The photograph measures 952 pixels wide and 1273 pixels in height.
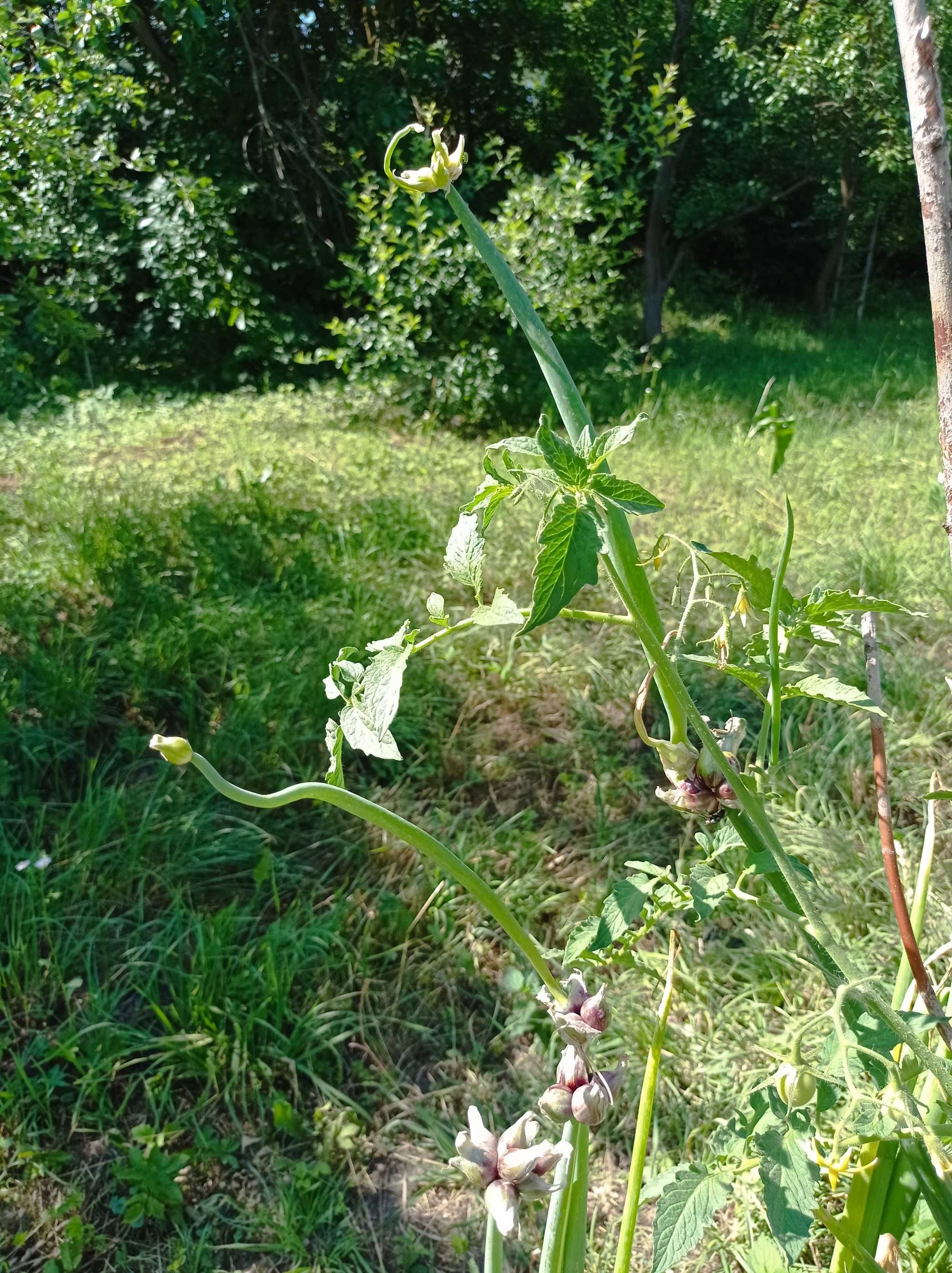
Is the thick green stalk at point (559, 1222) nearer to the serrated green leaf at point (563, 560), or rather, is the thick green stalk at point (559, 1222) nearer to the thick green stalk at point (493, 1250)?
the thick green stalk at point (493, 1250)

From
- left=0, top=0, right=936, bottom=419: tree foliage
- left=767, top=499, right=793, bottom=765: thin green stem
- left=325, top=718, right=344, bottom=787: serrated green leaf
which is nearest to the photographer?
left=767, top=499, right=793, bottom=765: thin green stem

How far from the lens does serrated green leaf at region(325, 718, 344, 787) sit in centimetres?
57

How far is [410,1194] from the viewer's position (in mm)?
1513

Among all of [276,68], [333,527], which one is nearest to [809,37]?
[276,68]

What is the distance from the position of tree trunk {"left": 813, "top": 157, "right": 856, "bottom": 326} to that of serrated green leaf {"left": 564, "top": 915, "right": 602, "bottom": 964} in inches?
430

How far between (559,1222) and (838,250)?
1198 cm

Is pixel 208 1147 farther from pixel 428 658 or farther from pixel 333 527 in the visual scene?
pixel 333 527

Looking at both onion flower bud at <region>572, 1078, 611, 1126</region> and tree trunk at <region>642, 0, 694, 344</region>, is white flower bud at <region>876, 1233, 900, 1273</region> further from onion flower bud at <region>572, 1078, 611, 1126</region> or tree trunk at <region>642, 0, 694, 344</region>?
tree trunk at <region>642, 0, 694, 344</region>

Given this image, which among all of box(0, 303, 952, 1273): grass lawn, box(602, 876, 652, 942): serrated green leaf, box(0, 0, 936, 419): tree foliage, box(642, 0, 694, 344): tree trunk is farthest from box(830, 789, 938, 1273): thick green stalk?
box(642, 0, 694, 344): tree trunk

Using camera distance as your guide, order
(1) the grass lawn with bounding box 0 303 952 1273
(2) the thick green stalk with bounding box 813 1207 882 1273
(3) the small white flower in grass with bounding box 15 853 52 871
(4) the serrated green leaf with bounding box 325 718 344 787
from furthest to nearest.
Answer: (3) the small white flower in grass with bounding box 15 853 52 871 < (1) the grass lawn with bounding box 0 303 952 1273 < (2) the thick green stalk with bounding box 813 1207 882 1273 < (4) the serrated green leaf with bounding box 325 718 344 787

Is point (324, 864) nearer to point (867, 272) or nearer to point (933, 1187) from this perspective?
point (933, 1187)

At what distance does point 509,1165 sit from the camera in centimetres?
58

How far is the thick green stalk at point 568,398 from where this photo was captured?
52cm

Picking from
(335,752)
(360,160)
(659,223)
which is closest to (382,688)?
(335,752)
